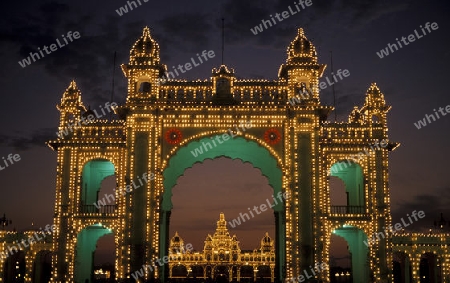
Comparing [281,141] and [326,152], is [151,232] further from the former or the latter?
[326,152]

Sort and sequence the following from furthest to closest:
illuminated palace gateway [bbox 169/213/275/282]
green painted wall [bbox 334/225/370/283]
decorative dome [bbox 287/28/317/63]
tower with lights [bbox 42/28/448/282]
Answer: illuminated palace gateway [bbox 169/213/275/282] < decorative dome [bbox 287/28/317/63] < green painted wall [bbox 334/225/370/283] < tower with lights [bbox 42/28/448/282]

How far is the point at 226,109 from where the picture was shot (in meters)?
32.1

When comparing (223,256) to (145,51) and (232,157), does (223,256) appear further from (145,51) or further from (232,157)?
(145,51)

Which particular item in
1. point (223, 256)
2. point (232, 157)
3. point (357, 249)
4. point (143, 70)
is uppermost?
point (143, 70)

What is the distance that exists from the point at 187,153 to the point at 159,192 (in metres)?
3.28

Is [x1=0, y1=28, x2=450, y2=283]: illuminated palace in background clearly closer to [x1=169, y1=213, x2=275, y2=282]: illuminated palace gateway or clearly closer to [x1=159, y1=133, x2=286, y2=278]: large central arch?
[x1=159, y1=133, x2=286, y2=278]: large central arch

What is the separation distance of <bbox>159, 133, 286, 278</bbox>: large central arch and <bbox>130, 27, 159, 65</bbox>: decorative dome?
17.3 ft

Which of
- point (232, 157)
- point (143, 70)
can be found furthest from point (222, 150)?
point (143, 70)

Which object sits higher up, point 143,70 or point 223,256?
point 143,70

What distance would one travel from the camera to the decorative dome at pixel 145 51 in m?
32.7

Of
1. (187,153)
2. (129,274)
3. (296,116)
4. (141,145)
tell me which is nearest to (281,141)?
(296,116)

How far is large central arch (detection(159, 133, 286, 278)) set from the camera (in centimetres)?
3272

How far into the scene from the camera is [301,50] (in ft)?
108

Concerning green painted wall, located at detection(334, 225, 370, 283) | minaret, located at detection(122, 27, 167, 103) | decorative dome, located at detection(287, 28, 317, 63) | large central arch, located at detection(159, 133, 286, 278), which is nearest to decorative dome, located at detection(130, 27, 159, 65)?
minaret, located at detection(122, 27, 167, 103)
